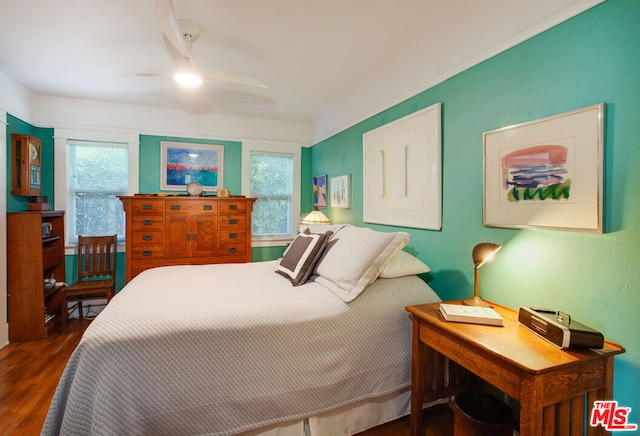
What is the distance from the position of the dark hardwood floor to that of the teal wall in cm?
81

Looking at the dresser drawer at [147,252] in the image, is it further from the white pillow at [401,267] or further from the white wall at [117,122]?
the white pillow at [401,267]

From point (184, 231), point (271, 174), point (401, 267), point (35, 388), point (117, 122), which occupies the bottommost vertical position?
point (35, 388)

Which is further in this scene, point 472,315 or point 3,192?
point 3,192

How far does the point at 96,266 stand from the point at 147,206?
97 cm

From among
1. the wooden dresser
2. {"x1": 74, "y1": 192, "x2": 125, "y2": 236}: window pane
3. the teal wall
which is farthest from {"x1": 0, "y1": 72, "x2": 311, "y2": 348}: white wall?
→ the teal wall

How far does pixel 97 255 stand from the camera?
3469 mm

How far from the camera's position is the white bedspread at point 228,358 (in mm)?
1259

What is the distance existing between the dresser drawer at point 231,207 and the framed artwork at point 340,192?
110 cm

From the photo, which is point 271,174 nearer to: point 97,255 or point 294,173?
point 294,173

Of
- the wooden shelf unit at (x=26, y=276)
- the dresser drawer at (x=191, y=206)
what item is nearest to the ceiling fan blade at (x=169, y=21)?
the dresser drawer at (x=191, y=206)

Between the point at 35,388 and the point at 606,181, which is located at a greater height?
the point at 606,181

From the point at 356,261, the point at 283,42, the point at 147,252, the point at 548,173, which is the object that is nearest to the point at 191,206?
the point at 147,252

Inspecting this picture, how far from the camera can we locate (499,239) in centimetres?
174

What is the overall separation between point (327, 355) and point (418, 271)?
2.81ft
